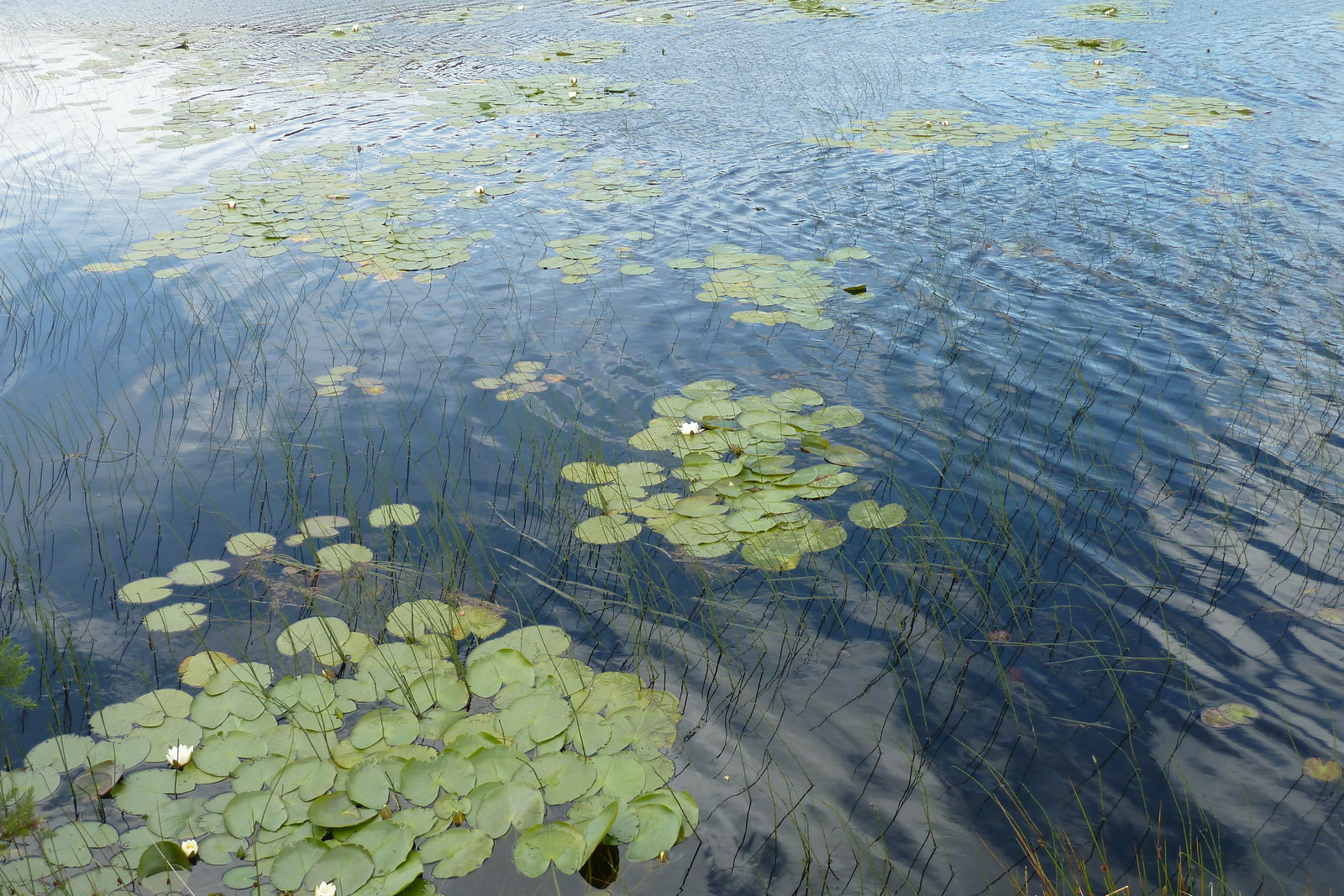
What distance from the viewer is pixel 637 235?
19.6ft

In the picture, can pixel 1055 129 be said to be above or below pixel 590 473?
above

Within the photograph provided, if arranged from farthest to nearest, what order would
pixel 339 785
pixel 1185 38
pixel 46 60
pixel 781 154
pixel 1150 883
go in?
pixel 46 60, pixel 1185 38, pixel 781 154, pixel 339 785, pixel 1150 883

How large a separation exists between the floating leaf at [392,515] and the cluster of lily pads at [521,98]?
610 cm

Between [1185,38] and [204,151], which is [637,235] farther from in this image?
[1185,38]

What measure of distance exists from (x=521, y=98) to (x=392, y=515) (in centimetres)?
718

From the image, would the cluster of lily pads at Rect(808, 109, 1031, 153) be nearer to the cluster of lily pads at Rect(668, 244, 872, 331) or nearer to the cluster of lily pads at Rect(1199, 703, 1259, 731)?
the cluster of lily pads at Rect(668, 244, 872, 331)

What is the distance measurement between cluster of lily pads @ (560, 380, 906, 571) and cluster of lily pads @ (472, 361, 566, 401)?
0.64 m

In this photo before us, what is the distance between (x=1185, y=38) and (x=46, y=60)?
565 inches

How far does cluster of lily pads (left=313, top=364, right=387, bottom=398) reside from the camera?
169 inches

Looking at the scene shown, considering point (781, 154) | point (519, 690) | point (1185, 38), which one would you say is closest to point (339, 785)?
point (519, 690)

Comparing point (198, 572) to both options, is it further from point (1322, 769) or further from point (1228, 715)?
point (1322, 769)

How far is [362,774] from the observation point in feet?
7.25

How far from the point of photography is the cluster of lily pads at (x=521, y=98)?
8.88 metres

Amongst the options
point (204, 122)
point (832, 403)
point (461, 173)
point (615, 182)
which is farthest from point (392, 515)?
point (204, 122)
